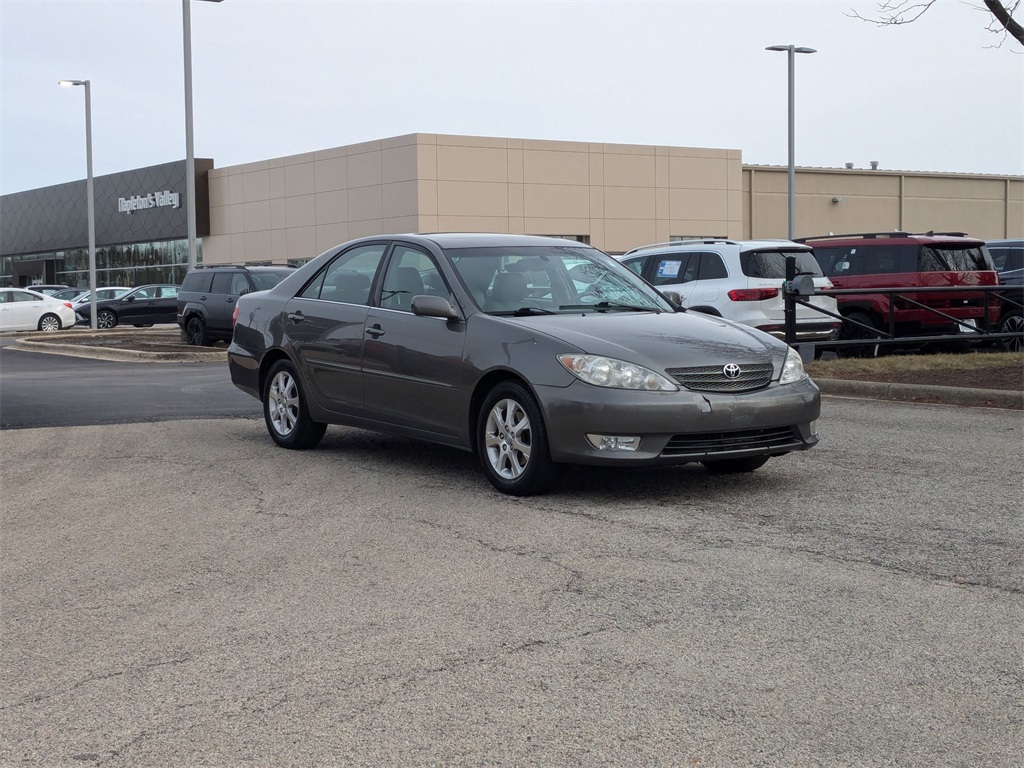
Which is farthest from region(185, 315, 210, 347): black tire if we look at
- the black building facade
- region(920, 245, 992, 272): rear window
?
the black building facade

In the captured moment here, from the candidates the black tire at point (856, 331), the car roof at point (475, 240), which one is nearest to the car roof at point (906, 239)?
the black tire at point (856, 331)

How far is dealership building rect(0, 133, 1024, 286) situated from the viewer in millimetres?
47438

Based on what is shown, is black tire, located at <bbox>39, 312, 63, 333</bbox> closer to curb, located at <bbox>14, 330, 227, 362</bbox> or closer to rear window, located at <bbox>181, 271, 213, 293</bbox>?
curb, located at <bbox>14, 330, 227, 362</bbox>

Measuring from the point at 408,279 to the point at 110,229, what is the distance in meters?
59.2

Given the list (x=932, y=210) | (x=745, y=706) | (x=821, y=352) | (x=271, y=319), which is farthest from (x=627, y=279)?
(x=932, y=210)

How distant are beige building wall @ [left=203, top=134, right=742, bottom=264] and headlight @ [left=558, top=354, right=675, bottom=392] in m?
38.8

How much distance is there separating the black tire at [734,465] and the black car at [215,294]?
1638cm

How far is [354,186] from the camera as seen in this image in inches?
1940

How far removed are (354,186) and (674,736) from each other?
4678cm

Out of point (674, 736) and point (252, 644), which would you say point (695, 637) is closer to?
point (674, 736)

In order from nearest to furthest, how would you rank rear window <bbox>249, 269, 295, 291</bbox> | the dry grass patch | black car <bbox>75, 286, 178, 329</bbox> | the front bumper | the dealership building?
1. the front bumper
2. the dry grass patch
3. rear window <bbox>249, 269, 295, 291</bbox>
4. black car <bbox>75, 286, 178, 329</bbox>
5. the dealership building

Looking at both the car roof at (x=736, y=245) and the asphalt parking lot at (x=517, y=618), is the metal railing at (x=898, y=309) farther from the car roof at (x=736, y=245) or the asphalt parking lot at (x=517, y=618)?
the asphalt parking lot at (x=517, y=618)

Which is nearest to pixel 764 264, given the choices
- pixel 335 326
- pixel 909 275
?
pixel 909 275

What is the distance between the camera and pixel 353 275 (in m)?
9.43
